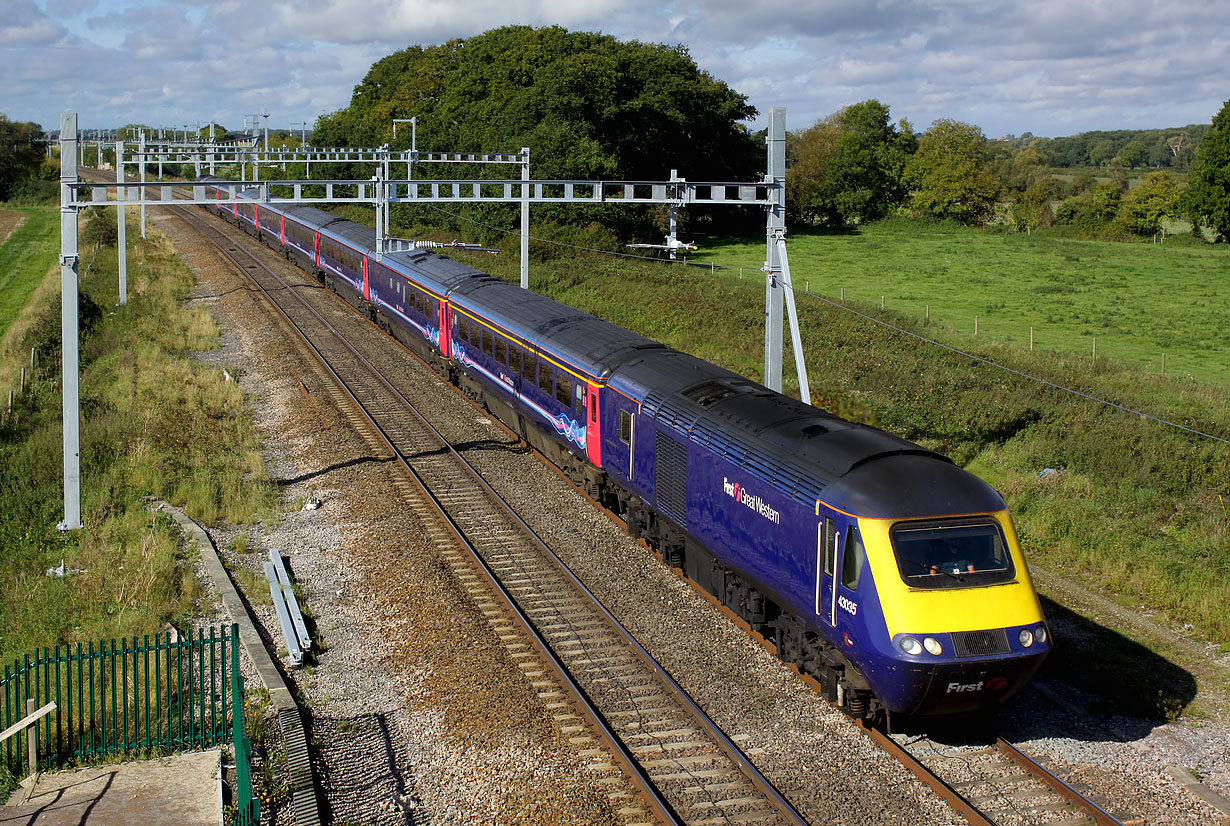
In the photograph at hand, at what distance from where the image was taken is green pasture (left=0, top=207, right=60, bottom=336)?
4985 cm

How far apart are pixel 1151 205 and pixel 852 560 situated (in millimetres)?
76833

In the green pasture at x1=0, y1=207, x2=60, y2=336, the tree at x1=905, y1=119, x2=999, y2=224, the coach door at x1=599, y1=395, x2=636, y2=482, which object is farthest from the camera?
the tree at x1=905, y1=119, x2=999, y2=224

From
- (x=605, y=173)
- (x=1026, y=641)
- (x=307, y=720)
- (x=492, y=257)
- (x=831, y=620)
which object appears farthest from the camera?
(x=605, y=173)

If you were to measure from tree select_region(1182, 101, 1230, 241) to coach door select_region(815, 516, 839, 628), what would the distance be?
70072 mm

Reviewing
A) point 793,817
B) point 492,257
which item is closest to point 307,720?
point 793,817

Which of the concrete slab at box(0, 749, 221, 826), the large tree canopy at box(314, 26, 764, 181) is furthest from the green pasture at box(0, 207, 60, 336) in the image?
the concrete slab at box(0, 749, 221, 826)

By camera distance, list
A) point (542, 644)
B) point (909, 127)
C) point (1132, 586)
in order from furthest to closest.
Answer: point (909, 127) → point (1132, 586) → point (542, 644)

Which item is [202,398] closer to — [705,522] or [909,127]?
[705,522]

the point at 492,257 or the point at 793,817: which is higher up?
the point at 492,257

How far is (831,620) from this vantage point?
1070cm

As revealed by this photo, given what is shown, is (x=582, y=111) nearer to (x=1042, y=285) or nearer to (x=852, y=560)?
(x=1042, y=285)

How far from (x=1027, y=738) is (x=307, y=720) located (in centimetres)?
779

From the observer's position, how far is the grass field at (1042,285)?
123 feet

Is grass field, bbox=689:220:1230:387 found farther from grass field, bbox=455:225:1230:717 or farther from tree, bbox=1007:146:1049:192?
tree, bbox=1007:146:1049:192
